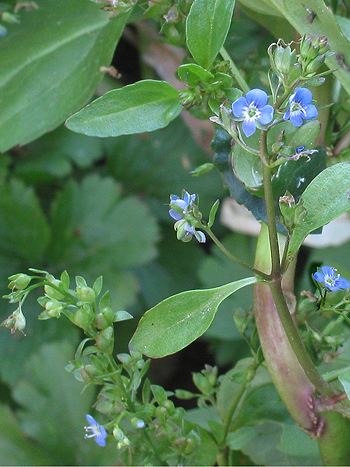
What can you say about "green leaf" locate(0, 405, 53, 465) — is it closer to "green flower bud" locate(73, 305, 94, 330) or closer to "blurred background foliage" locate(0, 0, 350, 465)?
"blurred background foliage" locate(0, 0, 350, 465)

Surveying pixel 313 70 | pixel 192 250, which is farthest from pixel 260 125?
pixel 192 250

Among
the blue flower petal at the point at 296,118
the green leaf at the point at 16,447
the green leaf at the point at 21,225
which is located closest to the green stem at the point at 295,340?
the blue flower petal at the point at 296,118

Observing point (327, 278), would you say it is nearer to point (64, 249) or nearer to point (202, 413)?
point (202, 413)

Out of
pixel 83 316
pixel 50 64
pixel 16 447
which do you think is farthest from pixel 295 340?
pixel 16 447

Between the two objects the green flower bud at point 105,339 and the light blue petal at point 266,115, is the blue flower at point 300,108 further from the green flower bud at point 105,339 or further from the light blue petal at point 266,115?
the green flower bud at point 105,339

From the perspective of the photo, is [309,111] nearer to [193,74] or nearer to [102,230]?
[193,74]

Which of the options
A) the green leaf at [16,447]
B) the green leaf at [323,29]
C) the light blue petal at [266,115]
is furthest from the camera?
the green leaf at [16,447]

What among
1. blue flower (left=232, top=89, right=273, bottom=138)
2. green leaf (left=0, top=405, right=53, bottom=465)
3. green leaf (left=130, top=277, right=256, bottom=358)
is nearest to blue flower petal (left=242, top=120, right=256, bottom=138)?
blue flower (left=232, top=89, right=273, bottom=138)
